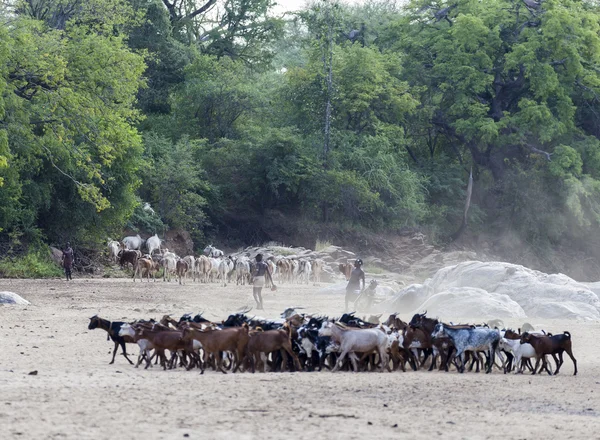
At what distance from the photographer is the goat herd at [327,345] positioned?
14367mm

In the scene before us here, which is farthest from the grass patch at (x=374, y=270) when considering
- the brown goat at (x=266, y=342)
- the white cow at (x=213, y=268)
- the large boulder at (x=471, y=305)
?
the brown goat at (x=266, y=342)

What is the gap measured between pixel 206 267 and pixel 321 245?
1166 centimetres

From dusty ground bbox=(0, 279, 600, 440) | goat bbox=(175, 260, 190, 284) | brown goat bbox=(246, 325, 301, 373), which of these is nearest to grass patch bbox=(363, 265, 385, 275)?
goat bbox=(175, 260, 190, 284)

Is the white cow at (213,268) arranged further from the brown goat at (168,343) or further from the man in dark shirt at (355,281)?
the brown goat at (168,343)

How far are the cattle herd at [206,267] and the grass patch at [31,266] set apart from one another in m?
2.73

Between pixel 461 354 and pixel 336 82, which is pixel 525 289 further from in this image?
pixel 336 82

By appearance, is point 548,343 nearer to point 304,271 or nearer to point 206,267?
point 206,267

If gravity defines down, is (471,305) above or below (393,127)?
below

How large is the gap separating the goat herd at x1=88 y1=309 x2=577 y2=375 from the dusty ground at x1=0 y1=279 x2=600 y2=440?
1.34 ft

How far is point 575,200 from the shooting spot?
168ft

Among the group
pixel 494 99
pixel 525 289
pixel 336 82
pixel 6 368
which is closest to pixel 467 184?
pixel 494 99

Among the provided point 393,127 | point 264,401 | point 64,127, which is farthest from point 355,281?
point 393,127

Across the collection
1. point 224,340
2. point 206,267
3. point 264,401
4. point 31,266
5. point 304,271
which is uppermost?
point 304,271

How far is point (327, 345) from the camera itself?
14.7 m
